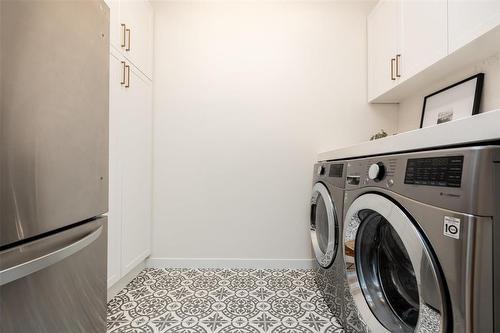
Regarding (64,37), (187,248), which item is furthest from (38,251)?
(187,248)

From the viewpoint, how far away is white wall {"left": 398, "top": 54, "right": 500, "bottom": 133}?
1.26 metres

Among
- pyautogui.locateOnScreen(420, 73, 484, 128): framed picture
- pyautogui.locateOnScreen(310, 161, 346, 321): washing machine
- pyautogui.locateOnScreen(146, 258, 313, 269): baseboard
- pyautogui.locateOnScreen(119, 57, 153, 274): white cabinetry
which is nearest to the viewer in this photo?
pyautogui.locateOnScreen(310, 161, 346, 321): washing machine

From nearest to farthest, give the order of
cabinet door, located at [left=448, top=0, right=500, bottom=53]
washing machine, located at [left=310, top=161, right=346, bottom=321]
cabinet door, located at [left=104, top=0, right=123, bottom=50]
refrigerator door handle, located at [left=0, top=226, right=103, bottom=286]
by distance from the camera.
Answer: refrigerator door handle, located at [left=0, top=226, right=103, bottom=286] < cabinet door, located at [left=448, top=0, right=500, bottom=53] < washing machine, located at [left=310, top=161, right=346, bottom=321] < cabinet door, located at [left=104, top=0, right=123, bottom=50]

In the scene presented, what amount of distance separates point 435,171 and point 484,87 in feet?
3.85

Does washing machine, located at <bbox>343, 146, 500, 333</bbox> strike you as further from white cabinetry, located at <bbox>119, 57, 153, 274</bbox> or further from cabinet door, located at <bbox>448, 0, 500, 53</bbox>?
white cabinetry, located at <bbox>119, 57, 153, 274</bbox>

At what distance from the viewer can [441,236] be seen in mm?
578

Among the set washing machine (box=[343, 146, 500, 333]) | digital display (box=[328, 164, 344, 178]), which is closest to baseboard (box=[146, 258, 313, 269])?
digital display (box=[328, 164, 344, 178])

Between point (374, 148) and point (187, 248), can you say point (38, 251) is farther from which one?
point (187, 248)

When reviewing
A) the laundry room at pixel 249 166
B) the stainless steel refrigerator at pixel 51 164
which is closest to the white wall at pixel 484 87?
the laundry room at pixel 249 166

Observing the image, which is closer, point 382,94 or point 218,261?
point 382,94

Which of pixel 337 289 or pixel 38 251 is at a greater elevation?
pixel 38 251

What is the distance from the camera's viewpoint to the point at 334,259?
1295 mm

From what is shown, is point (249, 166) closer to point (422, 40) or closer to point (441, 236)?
point (422, 40)

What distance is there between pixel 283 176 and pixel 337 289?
1012 mm
